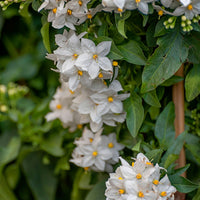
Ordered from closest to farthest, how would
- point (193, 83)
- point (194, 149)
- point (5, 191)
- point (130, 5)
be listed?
point (130, 5) → point (193, 83) → point (194, 149) → point (5, 191)

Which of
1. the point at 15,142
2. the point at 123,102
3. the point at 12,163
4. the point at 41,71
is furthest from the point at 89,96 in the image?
the point at 41,71

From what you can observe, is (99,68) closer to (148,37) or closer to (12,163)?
(148,37)

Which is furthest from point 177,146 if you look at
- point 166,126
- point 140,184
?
point 140,184

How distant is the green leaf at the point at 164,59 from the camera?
756mm

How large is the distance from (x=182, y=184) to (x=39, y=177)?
0.66 metres

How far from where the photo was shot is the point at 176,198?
89cm

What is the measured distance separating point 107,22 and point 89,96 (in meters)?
0.17

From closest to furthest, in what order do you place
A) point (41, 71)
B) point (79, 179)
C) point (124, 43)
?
point (124, 43), point (79, 179), point (41, 71)

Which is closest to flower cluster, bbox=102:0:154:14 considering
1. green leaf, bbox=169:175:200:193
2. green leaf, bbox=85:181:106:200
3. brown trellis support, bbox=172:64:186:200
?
brown trellis support, bbox=172:64:186:200

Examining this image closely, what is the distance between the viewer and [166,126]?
90 centimetres

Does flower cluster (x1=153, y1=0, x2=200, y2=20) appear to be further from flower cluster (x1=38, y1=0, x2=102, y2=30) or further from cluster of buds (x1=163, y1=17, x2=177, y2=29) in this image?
flower cluster (x1=38, y1=0, x2=102, y2=30)

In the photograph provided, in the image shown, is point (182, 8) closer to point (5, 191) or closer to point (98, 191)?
point (98, 191)

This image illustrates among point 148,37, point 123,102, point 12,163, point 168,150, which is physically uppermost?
point 148,37

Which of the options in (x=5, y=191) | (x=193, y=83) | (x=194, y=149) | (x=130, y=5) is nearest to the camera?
(x=130, y=5)
